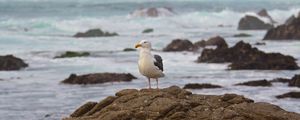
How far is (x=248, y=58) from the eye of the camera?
27938mm

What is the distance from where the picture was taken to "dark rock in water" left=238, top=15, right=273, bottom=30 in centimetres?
5694

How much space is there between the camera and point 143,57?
12547 millimetres

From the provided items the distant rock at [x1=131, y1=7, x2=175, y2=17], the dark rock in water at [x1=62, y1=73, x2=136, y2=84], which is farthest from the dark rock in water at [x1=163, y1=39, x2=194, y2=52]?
the distant rock at [x1=131, y1=7, x2=175, y2=17]

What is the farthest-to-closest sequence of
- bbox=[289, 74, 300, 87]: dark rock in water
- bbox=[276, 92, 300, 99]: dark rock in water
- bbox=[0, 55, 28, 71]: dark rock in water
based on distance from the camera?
bbox=[0, 55, 28, 71]: dark rock in water
bbox=[289, 74, 300, 87]: dark rock in water
bbox=[276, 92, 300, 99]: dark rock in water

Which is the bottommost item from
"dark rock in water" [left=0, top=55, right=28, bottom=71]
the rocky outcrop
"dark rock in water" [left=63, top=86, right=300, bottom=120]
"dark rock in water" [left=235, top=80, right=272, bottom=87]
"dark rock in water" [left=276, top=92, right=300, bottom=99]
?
"dark rock in water" [left=276, top=92, right=300, bottom=99]

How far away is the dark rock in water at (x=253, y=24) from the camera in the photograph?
56938mm

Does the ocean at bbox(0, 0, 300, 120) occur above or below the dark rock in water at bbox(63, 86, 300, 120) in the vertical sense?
below

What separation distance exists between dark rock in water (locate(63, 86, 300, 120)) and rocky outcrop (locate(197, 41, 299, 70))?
15470mm

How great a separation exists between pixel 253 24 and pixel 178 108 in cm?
4836

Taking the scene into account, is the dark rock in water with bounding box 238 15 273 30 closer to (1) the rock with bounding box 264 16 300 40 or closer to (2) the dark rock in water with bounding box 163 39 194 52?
(1) the rock with bounding box 264 16 300 40

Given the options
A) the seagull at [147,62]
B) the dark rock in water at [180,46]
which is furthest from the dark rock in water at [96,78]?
the dark rock in water at [180,46]

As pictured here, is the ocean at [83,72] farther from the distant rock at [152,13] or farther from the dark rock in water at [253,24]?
the distant rock at [152,13]

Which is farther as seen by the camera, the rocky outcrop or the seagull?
the rocky outcrop

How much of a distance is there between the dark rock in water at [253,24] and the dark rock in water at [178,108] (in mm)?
46809
